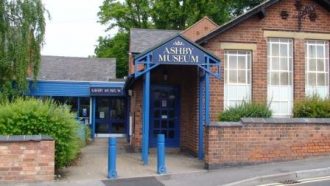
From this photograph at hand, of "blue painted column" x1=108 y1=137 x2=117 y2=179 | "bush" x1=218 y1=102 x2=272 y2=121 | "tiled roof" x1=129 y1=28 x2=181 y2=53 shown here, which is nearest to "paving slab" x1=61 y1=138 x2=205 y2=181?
"blue painted column" x1=108 y1=137 x2=117 y2=179

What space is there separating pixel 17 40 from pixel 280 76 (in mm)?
14431

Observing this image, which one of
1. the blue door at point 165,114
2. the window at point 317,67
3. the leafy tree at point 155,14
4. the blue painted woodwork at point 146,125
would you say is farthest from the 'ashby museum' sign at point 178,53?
the leafy tree at point 155,14

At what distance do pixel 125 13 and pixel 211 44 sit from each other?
35306 millimetres

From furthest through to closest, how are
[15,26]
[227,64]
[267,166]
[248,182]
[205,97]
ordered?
[15,26], [227,64], [205,97], [267,166], [248,182]

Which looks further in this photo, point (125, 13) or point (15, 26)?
point (125, 13)

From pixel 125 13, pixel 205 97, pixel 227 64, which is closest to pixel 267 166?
pixel 205 97

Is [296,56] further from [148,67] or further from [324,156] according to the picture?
[148,67]

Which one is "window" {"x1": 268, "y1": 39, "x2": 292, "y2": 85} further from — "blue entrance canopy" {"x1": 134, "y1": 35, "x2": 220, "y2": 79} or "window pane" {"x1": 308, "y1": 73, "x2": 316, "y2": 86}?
"blue entrance canopy" {"x1": 134, "y1": 35, "x2": 220, "y2": 79}

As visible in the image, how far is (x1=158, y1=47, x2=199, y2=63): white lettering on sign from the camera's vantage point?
47.1 ft

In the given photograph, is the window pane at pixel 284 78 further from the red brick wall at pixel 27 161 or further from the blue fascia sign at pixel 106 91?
the blue fascia sign at pixel 106 91

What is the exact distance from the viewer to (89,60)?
3597 cm

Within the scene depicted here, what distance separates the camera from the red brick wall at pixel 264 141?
1293cm

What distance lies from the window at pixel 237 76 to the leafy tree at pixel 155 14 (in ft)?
93.9

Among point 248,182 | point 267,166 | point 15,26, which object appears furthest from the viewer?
point 15,26
